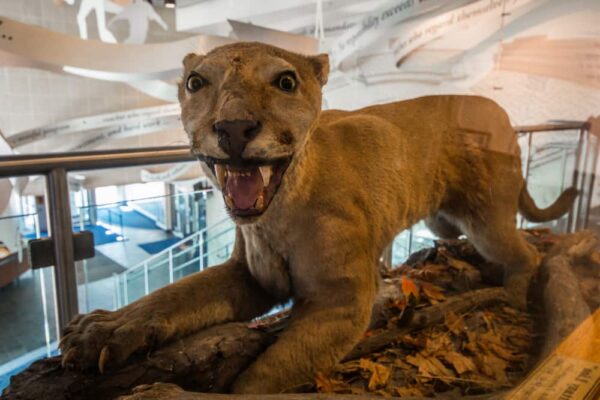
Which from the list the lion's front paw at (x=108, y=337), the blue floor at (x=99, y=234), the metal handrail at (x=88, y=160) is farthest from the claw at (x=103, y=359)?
the blue floor at (x=99, y=234)

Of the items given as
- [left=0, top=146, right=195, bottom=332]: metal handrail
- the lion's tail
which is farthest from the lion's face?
Result: the lion's tail

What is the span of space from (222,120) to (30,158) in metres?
1.00

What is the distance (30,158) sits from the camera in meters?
1.49

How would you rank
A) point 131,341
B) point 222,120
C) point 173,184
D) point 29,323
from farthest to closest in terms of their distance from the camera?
1. point 173,184
2. point 29,323
3. point 131,341
4. point 222,120

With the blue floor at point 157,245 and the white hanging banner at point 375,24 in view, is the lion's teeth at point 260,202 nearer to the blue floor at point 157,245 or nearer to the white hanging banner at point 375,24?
the white hanging banner at point 375,24

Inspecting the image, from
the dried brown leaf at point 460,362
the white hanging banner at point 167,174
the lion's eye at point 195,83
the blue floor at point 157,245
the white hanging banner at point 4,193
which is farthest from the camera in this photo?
the blue floor at point 157,245

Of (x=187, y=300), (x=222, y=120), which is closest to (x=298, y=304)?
(x=187, y=300)

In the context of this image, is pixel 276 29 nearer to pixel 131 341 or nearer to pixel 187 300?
pixel 187 300

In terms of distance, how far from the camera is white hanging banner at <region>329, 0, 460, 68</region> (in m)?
1.39

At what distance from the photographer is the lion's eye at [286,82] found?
0.93 m

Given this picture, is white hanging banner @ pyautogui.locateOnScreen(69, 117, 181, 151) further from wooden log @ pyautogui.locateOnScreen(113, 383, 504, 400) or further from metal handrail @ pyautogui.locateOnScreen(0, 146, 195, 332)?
wooden log @ pyautogui.locateOnScreen(113, 383, 504, 400)

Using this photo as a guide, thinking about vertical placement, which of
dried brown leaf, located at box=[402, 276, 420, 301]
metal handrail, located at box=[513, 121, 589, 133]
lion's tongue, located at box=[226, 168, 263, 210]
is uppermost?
metal handrail, located at box=[513, 121, 589, 133]

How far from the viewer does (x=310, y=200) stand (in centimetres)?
116

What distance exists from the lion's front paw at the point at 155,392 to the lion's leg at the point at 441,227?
3.76 ft
